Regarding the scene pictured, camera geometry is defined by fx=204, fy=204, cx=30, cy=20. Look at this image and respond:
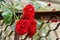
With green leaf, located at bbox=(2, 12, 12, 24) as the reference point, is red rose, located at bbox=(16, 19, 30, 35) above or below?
above

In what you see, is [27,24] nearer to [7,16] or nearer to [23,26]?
[23,26]

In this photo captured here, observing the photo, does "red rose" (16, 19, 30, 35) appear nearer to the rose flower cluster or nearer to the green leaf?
the rose flower cluster

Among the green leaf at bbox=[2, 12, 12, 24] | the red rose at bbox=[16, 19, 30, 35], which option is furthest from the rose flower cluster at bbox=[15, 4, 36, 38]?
the green leaf at bbox=[2, 12, 12, 24]

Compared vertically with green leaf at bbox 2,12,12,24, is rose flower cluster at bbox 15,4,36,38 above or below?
above

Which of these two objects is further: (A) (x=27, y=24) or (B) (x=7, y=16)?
(B) (x=7, y=16)

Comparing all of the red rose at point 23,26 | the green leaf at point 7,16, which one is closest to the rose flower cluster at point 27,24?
the red rose at point 23,26

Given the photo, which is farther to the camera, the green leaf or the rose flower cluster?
the green leaf

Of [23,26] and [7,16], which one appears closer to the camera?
[23,26]

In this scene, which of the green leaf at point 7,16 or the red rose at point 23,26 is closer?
the red rose at point 23,26

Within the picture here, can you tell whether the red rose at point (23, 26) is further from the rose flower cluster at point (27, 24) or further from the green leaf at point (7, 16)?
the green leaf at point (7, 16)

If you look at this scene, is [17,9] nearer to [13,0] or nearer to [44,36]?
[13,0]

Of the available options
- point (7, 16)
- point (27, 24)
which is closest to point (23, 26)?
point (27, 24)

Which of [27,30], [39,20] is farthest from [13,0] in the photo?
[27,30]

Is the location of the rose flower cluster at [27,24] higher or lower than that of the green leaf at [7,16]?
higher
